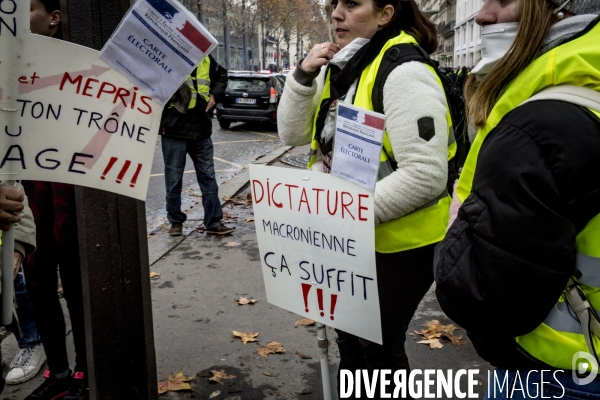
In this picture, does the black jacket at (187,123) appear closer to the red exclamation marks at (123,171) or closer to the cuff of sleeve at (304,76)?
the cuff of sleeve at (304,76)

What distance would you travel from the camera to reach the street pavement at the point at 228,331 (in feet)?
10.6

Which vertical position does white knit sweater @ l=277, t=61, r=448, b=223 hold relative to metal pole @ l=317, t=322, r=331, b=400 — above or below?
above

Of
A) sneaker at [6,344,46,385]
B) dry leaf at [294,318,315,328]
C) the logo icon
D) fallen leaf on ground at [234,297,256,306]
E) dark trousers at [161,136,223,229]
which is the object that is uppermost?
the logo icon

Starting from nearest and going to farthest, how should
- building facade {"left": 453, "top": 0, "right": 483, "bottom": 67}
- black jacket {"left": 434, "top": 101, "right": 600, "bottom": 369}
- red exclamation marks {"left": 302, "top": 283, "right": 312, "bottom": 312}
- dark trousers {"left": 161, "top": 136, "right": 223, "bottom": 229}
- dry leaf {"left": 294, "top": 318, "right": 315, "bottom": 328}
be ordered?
1. black jacket {"left": 434, "top": 101, "right": 600, "bottom": 369}
2. red exclamation marks {"left": 302, "top": 283, "right": 312, "bottom": 312}
3. dry leaf {"left": 294, "top": 318, "right": 315, "bottom": 328}
4. dark trousers {"left": 161, "top": 136, "right": 223, "bottom": 229}
5. building facade {"left": 453, "top": 0, "right": 483, "bottom": 67}

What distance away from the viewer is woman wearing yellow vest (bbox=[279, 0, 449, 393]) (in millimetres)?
1977

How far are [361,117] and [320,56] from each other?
499 mm

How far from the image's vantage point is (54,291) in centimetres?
292

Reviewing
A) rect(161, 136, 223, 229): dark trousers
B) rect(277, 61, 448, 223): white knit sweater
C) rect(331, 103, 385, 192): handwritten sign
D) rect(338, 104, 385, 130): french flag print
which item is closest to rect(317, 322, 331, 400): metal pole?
rect(277, 61, 448, 223): white knit sweater

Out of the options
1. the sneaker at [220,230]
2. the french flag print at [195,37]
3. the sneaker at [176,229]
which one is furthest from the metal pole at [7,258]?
the sneaker at [220,230]

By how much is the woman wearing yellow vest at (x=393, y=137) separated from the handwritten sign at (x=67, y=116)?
27.0 inches

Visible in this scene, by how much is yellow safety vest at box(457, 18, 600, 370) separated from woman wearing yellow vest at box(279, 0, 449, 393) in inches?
22.4

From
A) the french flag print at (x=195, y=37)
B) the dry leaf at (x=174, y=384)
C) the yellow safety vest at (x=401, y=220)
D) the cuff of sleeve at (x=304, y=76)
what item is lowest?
the dry leaf at (x=174, y=384)

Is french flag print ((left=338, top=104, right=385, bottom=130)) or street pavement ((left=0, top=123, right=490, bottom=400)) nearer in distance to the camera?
french flag print ((left=338, top=104, right=385, bottom=130))

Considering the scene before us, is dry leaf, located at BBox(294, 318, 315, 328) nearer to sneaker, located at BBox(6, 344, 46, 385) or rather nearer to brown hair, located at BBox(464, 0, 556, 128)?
sneaker, located at BBox(6, 344, 46, 385)
